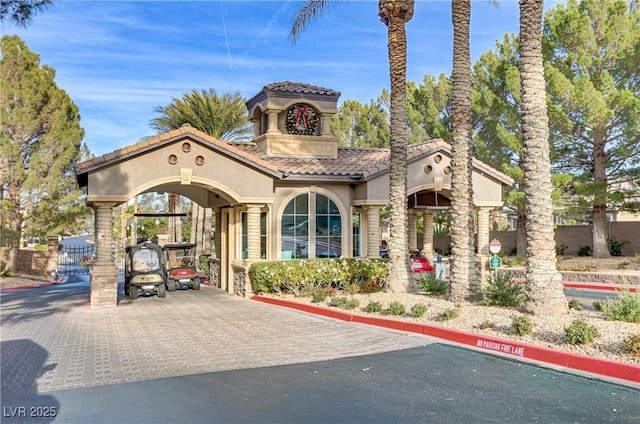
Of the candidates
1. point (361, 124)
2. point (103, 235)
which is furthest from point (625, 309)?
point (361, 124)

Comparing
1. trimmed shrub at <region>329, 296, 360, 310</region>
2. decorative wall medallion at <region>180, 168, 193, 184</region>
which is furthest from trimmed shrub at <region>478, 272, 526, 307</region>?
decorative wall medallion at <region>180, 168, 193, 184</region>

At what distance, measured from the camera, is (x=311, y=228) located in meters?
19.2

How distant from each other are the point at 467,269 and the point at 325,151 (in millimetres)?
9833

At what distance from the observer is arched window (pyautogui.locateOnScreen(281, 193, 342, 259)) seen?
18953 millimetres

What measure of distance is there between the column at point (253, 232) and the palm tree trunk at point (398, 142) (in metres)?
4.79

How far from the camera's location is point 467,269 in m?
12.9

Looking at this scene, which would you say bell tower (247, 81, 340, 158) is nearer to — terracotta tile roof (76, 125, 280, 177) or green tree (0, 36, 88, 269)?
terracotta tile roof (76, 125, 280, 177)

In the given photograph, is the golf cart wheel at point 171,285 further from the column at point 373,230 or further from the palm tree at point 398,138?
the palm tree at point 398,138

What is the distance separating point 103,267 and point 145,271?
2.22 meters

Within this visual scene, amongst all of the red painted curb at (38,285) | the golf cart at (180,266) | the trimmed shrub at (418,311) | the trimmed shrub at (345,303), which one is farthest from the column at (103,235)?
the red painted curb at (38,285)

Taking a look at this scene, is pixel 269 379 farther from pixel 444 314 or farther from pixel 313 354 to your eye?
pixel 444 314

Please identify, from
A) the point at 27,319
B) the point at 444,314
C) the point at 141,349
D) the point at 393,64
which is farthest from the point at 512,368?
the point at 27,319

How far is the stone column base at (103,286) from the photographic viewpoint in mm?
15555

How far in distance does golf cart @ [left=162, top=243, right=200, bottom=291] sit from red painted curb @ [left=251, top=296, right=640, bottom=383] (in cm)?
855
